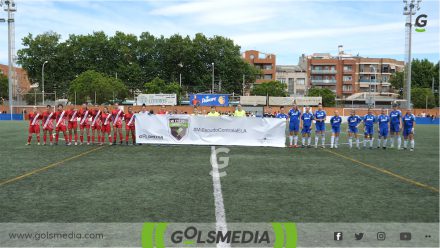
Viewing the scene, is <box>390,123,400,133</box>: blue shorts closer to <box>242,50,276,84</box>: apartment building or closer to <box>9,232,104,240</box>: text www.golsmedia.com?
<box>9,232,104,240</box>: text www.golsmedia.com

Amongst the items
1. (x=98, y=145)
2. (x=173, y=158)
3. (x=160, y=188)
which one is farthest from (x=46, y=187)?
(x=98, y=145)

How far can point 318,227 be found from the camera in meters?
5.74

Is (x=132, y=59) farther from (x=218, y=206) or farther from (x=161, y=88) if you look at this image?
(x=218, y=206)

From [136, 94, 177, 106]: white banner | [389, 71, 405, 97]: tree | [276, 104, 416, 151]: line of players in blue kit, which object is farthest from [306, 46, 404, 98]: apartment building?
[276, 104, 416, 151]: line of players in blue kit

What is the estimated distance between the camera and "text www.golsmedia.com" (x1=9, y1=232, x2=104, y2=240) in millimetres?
5219

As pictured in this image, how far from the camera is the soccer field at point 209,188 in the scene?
252 inches

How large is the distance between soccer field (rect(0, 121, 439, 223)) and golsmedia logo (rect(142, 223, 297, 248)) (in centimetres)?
30

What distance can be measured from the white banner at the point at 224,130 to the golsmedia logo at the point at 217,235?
39.6 ft

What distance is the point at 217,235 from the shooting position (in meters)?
5.38

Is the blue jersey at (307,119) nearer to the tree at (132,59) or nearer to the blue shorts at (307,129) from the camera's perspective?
the blue shorts at (307,129)

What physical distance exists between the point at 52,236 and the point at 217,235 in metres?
2.07

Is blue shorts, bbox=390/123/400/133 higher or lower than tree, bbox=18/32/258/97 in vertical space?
lower

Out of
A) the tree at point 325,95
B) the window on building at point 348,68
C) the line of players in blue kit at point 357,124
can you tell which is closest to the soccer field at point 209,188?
the line of players in blue kit at point 357,124

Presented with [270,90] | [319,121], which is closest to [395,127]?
[319,121]
